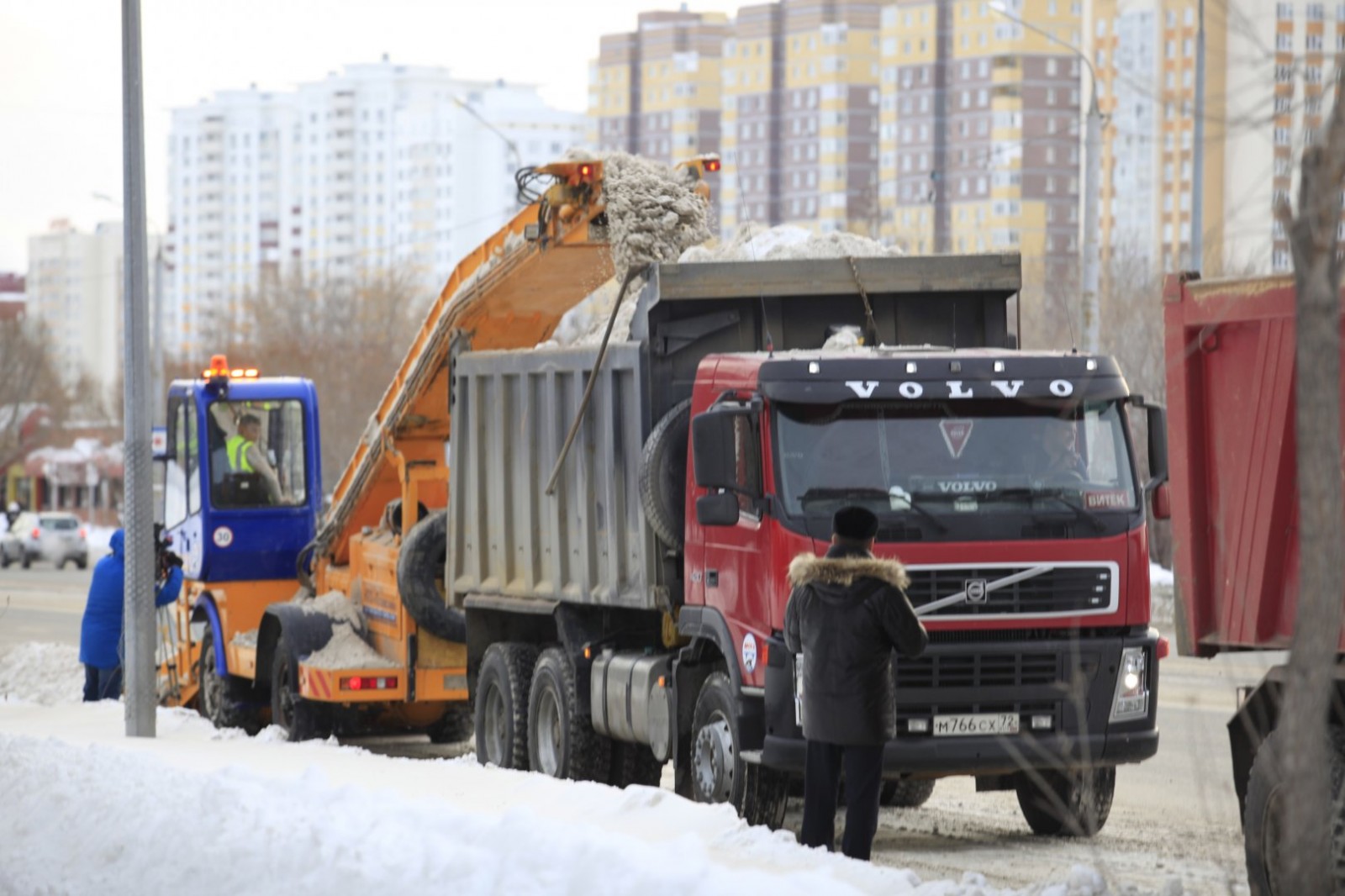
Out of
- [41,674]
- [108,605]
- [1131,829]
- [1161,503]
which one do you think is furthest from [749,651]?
[41,674]

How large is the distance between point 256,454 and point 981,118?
329 feet

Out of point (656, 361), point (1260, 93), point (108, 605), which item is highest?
point (1260, 93)

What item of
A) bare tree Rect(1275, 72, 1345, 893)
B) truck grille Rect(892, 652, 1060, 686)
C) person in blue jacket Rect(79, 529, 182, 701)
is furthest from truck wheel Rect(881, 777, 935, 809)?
bare tree Rect(1275, 72, 1345, 893)

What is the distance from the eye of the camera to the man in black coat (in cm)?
880

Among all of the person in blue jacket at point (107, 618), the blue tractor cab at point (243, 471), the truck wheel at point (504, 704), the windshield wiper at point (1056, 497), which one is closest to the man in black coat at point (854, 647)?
the windshield wiper at point (1056, 497)

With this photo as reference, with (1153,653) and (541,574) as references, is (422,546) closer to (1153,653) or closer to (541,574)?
(541,574)

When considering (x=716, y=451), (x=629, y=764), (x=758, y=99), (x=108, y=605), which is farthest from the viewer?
(x=758, y=99)

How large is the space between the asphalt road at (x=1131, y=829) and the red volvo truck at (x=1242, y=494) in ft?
0.60

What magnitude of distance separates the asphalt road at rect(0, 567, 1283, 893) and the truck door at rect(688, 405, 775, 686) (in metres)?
1.23

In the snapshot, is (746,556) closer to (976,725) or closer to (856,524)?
(976,725)

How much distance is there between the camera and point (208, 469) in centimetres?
1731

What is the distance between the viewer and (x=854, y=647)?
8.83 m

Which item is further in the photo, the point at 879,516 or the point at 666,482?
the point at 666,482

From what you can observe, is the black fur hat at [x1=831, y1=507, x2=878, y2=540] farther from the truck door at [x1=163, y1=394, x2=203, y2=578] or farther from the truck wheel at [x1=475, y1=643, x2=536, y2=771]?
the truck door at [x1=163, y1=394, x2=203, y2=578]
